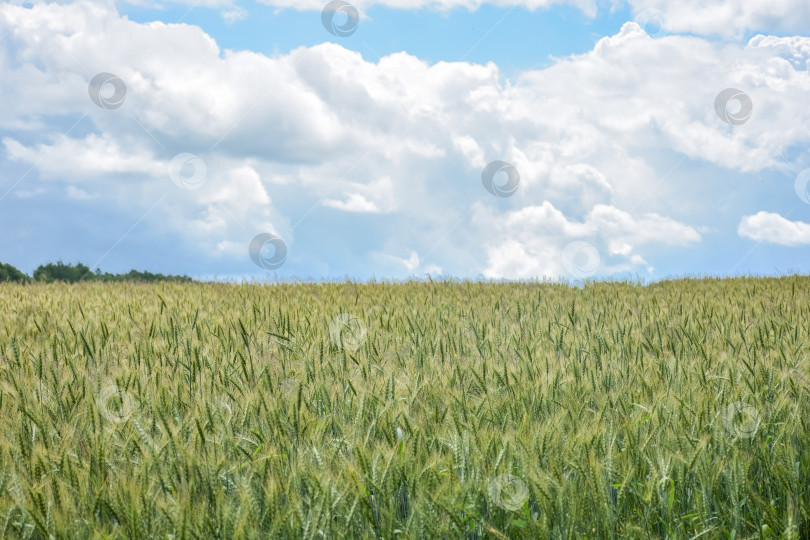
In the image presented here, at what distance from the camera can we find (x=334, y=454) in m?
2.19

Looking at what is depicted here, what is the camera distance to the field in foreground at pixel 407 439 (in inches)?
→ 74.7

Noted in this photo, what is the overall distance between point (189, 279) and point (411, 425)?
1019 cm

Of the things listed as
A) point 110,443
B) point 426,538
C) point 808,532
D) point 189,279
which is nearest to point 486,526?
point 426,538

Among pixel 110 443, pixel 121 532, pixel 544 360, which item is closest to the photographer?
pixel 121 532

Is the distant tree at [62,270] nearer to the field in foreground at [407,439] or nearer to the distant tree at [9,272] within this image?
the distant tree at [9,272]

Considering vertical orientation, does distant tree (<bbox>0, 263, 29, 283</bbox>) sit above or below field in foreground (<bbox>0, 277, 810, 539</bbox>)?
above

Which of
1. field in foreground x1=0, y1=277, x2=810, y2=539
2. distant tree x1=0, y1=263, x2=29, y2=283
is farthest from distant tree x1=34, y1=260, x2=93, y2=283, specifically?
field in foreground x1=0, y1=277, x2=810, y2=539

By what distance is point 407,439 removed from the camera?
2277 millimetres

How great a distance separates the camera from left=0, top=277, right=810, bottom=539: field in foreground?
1897mm

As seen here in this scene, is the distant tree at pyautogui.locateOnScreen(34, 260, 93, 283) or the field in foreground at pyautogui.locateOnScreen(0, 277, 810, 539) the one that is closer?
the field in foreground at pyautogui.locateOnScreen(0, 277, 810, 539)

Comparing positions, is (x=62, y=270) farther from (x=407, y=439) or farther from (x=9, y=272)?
(x=407, y=439)

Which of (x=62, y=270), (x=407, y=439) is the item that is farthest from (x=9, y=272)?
(x=407, y=439)

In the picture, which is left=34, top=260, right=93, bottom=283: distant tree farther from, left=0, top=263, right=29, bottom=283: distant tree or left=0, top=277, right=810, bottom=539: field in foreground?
left=0, top=277, right=810, bottom=539: field in foreground

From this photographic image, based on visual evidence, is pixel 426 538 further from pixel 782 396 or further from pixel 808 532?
pixel 782 396
